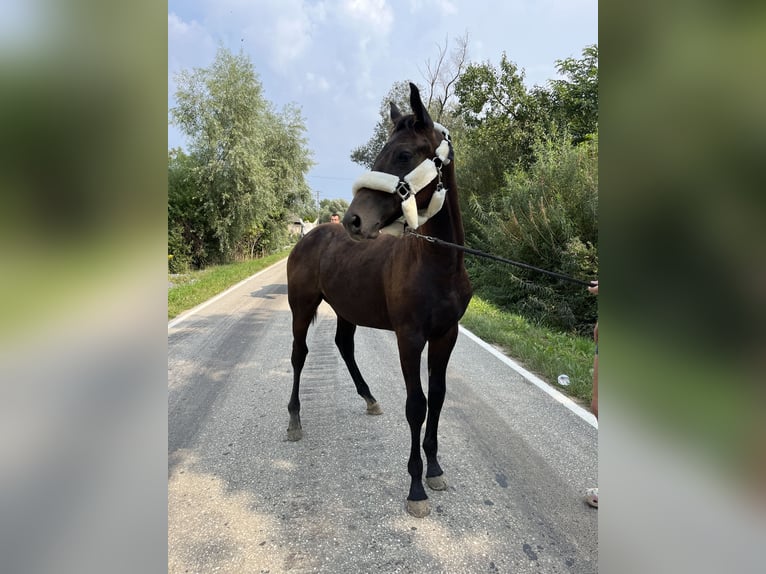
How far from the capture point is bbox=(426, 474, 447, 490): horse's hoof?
249 centimetres

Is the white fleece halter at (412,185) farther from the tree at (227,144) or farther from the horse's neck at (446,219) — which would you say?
the tree at (227,144)

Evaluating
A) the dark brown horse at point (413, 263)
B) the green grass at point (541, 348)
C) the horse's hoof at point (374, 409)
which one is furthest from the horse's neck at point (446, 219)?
the green grass at point (541, 348)

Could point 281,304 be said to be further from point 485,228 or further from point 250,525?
point 250,525

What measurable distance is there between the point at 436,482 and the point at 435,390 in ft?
1.82

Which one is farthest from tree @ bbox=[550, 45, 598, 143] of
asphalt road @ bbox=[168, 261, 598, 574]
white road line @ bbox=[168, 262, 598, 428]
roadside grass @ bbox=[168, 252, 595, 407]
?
asphalt road @ bbox=[168, 261, 598, 574]

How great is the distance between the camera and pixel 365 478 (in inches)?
102

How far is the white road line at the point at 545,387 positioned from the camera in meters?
3.44

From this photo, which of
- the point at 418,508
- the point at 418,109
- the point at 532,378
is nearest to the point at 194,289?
the point at 532,378

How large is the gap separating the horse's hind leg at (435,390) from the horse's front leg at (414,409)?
18 centimetres

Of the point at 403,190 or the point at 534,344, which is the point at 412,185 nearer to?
the point at 403,190
